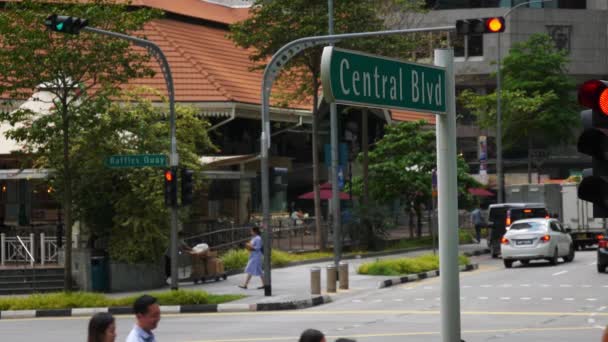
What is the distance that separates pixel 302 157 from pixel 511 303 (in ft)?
120

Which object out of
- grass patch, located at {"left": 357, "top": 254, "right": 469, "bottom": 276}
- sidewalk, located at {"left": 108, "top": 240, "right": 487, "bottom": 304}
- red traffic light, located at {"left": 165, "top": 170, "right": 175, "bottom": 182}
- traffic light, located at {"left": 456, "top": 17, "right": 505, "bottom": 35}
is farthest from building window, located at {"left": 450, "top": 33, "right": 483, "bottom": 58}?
traffic light, located at {"left": 456, "top": 17, "right": 505, "bottom": 35}

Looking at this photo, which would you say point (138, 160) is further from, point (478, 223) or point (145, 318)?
point (478, 223)

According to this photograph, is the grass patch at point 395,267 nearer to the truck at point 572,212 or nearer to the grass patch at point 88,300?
the grass patch at point 88,300

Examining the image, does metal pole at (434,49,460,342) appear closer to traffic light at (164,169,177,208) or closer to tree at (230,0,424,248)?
traffic light at (164,169,177,208)

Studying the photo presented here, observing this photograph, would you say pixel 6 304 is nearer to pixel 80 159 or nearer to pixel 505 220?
pixel 80 159

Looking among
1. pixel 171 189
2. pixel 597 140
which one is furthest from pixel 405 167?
pixel 597 140

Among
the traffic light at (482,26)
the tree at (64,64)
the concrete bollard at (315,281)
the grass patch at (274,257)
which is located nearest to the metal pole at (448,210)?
the traffic light at (482,26)

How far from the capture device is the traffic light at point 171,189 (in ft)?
91.0

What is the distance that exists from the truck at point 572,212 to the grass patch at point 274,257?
32.5ft

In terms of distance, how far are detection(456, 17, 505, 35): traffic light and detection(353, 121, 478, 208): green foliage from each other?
3345cm

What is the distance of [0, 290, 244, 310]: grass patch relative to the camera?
2736 centimetres

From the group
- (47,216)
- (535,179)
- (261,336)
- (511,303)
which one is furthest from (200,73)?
(535,179)

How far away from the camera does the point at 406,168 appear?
5003 centimetres

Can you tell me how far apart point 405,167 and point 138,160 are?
2453cm
